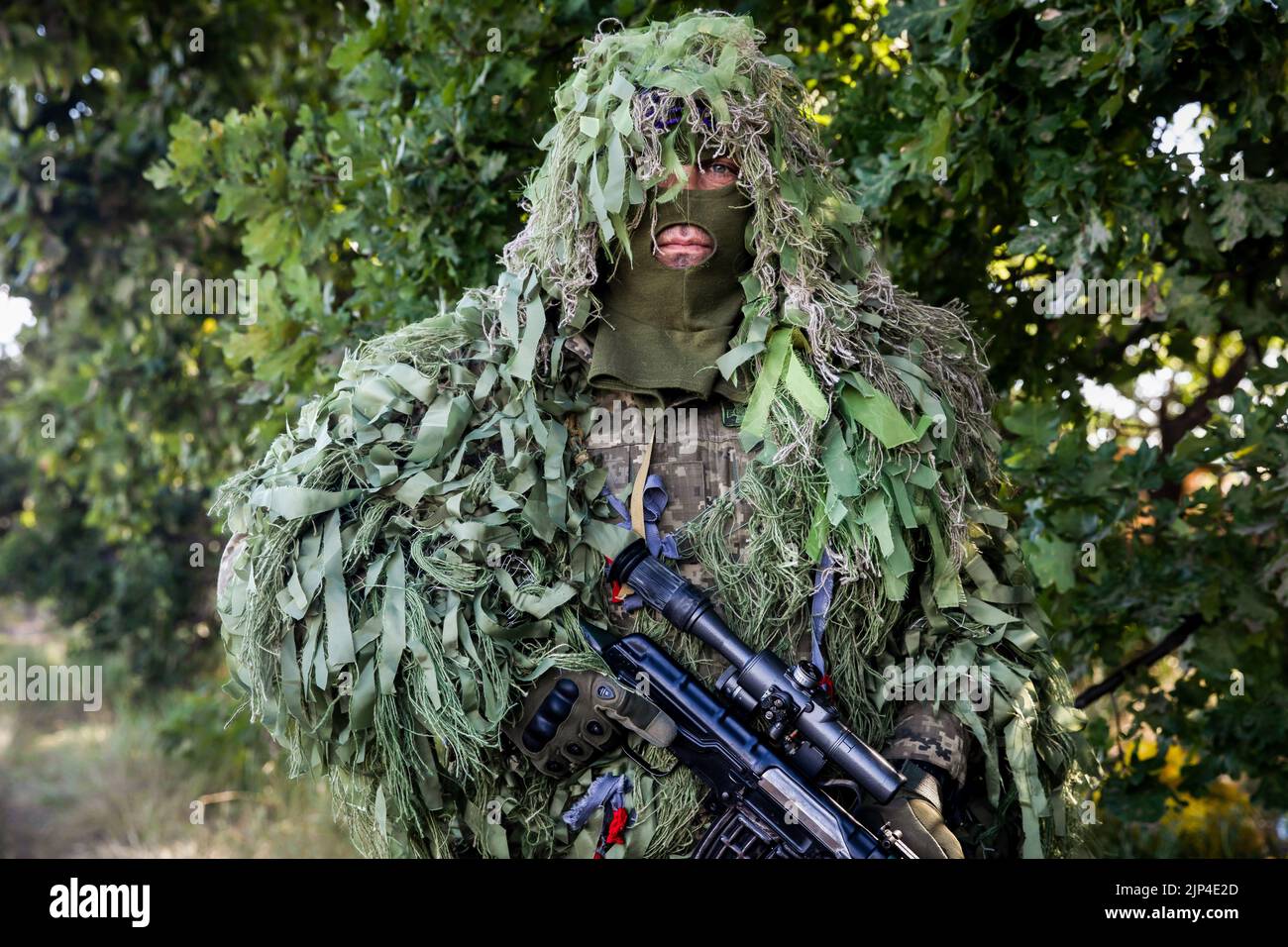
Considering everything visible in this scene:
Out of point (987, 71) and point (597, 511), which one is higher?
point (987, 71)

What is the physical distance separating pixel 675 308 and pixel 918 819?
3.76 feet

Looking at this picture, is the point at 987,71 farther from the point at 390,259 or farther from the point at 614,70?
the point at 390,259

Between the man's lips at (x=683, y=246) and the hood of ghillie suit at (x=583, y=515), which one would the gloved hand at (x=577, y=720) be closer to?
the hood of ghillie suit at (x=583, y=515)

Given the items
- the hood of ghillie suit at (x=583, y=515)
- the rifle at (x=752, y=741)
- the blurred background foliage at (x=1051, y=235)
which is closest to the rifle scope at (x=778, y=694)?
the rifle at (x=752, y=741)

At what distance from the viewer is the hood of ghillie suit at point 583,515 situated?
7.15ft

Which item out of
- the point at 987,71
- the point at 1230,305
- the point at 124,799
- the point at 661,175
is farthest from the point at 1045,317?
the point at 124,799

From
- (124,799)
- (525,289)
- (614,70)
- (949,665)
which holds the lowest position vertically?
(124,799)

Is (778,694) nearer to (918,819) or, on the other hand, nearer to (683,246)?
(918,819)

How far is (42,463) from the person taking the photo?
6578mm

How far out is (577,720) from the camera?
220 cm

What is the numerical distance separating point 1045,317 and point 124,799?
6180mm

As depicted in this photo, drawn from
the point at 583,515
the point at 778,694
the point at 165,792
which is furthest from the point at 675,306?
the point at 165,792

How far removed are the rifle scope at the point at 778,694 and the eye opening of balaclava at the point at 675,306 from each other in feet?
1.47

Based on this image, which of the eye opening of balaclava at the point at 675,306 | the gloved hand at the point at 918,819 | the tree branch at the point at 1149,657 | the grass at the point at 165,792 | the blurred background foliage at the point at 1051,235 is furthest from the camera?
the grass at the point at 165,792
